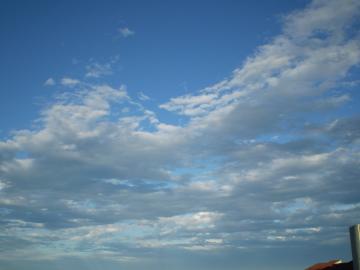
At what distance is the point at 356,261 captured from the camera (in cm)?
3569

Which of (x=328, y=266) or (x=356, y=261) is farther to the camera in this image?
(x=328, y=266)

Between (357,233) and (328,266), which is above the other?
(357,233)

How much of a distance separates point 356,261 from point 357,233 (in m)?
3.06

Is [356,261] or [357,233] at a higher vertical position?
[357,233]

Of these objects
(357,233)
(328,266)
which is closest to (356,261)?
(357,233)

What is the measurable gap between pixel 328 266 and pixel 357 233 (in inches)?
484

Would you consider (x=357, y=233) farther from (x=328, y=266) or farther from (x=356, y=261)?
(x=328, y=266)

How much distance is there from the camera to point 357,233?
3569 centimetres

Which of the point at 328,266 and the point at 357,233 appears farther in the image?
the point at 328,266

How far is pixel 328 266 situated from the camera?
45344 millimetres

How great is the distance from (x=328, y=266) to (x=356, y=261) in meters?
10.7
